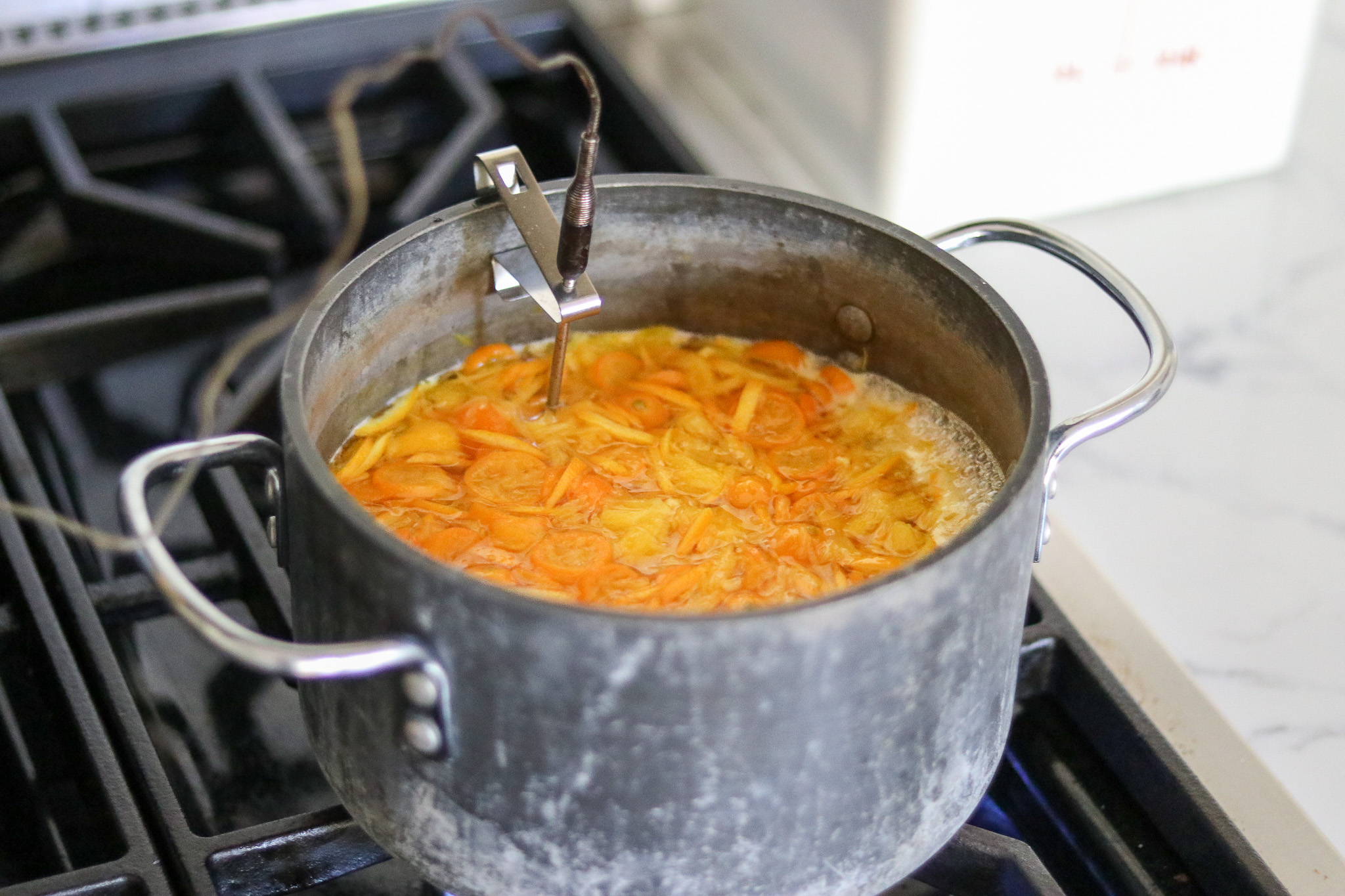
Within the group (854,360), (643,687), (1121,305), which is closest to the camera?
(643,687)

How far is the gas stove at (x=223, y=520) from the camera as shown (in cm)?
66

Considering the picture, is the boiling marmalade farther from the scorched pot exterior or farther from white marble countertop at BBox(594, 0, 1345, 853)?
white marble countertop at BBox(594, 0, 1345, 853)

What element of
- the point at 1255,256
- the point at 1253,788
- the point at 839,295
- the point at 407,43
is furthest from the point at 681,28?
the point at 1253,788

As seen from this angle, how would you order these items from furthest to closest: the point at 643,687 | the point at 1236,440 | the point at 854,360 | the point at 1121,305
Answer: the point at 1236,440
the point at 854,360
the point at 1121,305
the point at 643,687

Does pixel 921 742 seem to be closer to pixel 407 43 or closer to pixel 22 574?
pixel 22 574

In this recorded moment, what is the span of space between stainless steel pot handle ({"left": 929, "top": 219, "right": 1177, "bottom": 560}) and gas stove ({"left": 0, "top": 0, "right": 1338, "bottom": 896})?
0.16m

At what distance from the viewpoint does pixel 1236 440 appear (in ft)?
3.16

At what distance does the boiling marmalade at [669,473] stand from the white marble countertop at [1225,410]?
0.23 metres

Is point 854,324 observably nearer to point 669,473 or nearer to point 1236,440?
point 669,473

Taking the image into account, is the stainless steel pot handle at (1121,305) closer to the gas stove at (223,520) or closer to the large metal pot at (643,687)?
the large metal pot at (643,687)

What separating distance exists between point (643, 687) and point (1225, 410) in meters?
0.67

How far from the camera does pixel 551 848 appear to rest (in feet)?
1.72

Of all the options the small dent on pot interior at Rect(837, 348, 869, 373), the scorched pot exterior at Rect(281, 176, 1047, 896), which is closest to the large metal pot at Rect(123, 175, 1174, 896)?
the scorched pot exterior at Rect(281, 176, 1047, 896)

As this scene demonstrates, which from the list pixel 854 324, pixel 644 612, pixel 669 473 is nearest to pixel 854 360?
pixel 854 324
